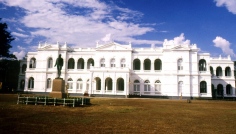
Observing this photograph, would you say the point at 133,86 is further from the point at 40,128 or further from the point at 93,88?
the point at 40,128

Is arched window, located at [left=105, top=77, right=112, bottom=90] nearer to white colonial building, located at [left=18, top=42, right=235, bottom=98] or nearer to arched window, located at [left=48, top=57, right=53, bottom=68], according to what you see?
white colonial building, located at [left=18, top=42, right=235, bottom=98]

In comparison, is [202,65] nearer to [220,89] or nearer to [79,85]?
[220,89]

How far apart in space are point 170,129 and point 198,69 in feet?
123

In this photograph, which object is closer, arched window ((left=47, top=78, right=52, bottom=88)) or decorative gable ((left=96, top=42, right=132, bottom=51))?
decorative gable ((left=96, top=42, right=132, bottom=51))

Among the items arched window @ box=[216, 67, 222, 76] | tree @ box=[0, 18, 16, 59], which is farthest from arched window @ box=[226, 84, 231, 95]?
tree @ box=[0, 18, 16, 59]

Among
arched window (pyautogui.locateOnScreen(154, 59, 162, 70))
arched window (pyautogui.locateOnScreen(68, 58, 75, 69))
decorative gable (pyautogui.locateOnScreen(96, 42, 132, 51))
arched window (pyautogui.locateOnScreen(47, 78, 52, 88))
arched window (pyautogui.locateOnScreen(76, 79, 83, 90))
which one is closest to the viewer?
decorative gable (pyautogui.locateOnScreen(96, 42, 132, 51))

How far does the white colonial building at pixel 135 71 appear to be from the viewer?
43.8 meters

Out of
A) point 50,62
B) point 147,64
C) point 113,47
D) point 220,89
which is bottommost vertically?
point 220,89

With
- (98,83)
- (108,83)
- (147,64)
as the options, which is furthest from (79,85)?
(147,64)

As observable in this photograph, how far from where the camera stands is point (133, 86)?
150ft

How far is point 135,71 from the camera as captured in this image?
46.2 metres

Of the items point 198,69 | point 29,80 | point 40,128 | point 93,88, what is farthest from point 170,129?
point 29,80

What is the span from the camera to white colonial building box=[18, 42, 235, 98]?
43.8 m

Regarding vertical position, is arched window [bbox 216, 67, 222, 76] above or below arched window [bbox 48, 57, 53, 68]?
below
